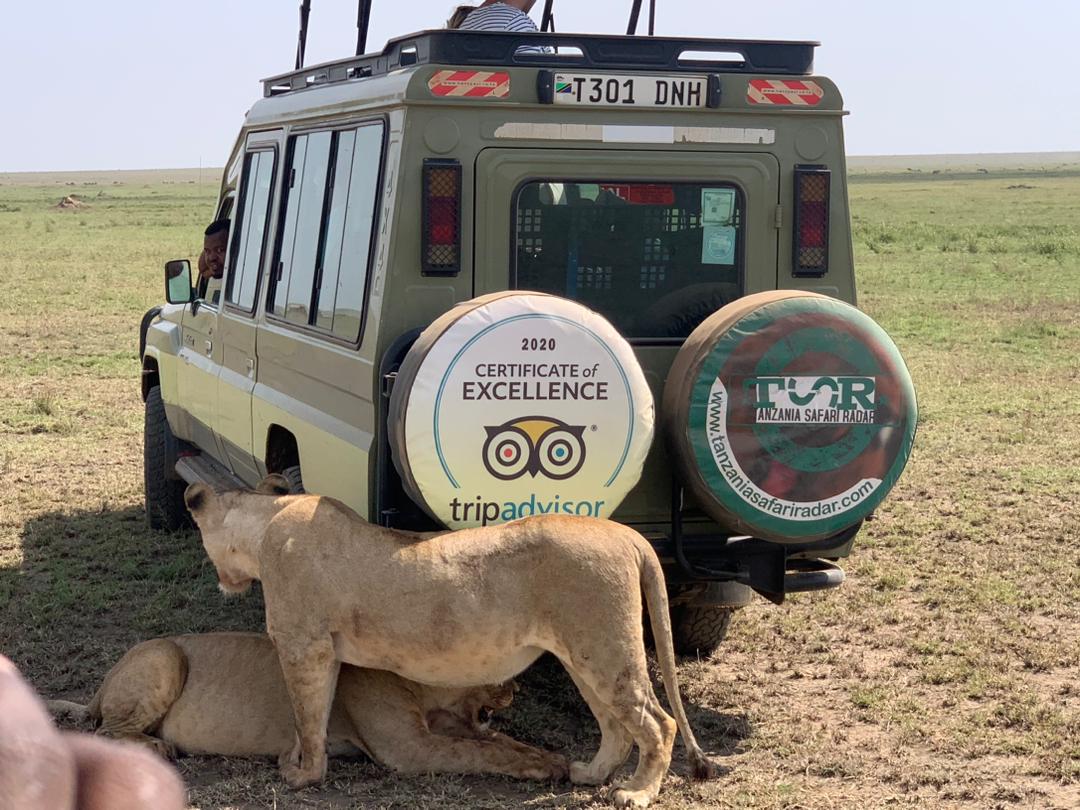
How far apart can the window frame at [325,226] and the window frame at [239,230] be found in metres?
0.12

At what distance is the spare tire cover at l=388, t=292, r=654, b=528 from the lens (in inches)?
153

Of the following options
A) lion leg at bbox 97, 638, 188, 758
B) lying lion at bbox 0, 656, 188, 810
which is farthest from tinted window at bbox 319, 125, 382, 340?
lying lion at bbox 0, 656, 188, 810

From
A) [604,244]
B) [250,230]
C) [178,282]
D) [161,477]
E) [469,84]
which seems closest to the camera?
[469,84]

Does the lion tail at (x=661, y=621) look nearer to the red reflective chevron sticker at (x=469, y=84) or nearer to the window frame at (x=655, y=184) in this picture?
the window frame at (x=655, y=184)

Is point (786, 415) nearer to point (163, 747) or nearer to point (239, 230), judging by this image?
point (163, 747)

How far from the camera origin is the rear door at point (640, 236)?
4461 millimetres

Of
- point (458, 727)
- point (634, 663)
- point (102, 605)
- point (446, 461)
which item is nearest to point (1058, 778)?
point (634, 663)

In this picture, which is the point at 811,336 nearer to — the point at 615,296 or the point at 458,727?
the point at 615,296

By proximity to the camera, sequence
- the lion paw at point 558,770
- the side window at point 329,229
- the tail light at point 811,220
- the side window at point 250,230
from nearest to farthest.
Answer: the lion paw at point 558,770 < the side window at point 329,229 < the tail light at point 811,220 < the side window at point 250,230

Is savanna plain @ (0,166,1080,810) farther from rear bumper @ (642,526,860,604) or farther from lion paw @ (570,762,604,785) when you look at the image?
rear bumper @ (642,526,860,604)

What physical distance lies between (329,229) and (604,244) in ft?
3.50

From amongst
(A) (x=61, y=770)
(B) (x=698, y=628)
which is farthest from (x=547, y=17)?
(A) (x=61, y=770)

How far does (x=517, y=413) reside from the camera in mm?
3939

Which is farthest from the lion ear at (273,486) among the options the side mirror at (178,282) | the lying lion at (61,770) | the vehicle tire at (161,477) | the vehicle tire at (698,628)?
the lying lion at (61,770)
